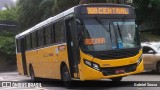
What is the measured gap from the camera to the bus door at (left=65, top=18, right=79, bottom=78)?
1352 centimetres

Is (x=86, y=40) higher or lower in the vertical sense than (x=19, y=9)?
lower

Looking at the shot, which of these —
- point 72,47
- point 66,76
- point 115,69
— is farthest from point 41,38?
point 115,69

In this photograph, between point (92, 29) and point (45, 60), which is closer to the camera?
point (92, 29)

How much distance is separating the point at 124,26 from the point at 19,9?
41.0 m

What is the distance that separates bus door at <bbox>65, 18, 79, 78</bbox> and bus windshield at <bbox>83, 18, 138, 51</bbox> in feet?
1.87

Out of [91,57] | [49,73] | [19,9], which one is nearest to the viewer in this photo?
[91,57]

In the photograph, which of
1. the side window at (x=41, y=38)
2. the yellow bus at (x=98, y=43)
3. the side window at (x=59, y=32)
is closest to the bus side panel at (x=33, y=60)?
the side window at (x=41, y=38)

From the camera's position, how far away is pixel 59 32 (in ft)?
50.2

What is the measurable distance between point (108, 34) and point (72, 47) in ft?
5.03

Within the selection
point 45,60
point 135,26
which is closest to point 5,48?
point 45,60

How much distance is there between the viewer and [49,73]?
17359 mm

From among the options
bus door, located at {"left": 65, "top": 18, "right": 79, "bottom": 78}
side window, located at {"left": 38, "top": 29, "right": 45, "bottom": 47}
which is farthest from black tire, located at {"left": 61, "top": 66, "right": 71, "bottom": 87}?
side window, located at {"left": 38, "top": 29, "right": 45, "bottom": 47}

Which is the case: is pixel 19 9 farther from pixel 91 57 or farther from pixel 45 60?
pixel 91 57

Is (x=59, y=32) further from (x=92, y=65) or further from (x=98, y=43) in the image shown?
(x=92, y=65)
